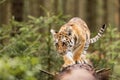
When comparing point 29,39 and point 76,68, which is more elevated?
point 29,39

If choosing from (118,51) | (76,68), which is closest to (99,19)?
(118,51)

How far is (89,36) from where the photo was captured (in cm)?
602

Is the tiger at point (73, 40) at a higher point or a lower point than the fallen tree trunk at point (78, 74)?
higher

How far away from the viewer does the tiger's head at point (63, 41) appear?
567 centimetres

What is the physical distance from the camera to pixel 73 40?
6.14 metres

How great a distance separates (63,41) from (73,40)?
0.25 metres

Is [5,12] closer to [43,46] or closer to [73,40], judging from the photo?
[73,40]

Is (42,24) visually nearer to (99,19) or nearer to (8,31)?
(8,31)

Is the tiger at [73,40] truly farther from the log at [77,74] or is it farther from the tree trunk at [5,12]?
the tree trunk at [5,12]

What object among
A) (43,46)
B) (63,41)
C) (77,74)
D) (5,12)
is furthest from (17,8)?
(77,74)

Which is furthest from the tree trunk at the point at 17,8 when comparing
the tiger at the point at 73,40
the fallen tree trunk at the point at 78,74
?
the fallen tree trunk at the point at 78,74

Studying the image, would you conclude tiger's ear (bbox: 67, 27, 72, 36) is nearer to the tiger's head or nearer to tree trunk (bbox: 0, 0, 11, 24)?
the tiger's head

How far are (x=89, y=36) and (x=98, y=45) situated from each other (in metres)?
Answer: 0.21

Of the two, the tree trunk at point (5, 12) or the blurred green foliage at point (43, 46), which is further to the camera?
the tree trunk at point (5, 12)
